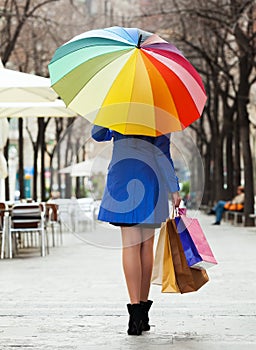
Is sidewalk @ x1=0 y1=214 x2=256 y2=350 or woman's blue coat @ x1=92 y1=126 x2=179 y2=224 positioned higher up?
woman's blue coat @ x1=92 y1=126 x2=179 y2=224

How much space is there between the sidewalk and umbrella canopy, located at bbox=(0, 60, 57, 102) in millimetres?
2870

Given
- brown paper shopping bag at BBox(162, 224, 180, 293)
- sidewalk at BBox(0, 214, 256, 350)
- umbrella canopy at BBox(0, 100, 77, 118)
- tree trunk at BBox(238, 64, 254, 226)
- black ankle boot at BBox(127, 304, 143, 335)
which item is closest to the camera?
→ sidewalk at BBox(0, 214, 256, 350)

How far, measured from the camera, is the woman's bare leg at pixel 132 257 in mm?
7801

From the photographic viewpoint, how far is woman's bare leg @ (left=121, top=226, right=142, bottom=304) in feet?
25.6

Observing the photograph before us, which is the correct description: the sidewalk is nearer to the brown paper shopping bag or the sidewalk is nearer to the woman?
the woman

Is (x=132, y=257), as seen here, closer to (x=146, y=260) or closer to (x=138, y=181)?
(x=146, y=260)

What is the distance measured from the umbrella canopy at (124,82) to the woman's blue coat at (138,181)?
5.2 inches

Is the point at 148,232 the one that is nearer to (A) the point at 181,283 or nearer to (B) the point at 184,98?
(A) the point at 181,283

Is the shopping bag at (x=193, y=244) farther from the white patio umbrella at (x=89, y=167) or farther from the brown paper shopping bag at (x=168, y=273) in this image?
the white patio umbrella at (x=89, y=167)

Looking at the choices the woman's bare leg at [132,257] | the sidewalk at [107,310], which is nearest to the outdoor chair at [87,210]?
the sidewalk at [107,310]

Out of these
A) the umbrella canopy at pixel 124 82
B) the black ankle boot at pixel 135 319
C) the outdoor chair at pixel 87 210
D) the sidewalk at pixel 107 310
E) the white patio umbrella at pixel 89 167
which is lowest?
the sidewalk at pixel 107 310

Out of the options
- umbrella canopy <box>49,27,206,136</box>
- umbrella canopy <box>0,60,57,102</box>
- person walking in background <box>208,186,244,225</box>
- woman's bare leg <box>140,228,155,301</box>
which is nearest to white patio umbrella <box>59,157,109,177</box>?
umbrella canopy <box>49,27,206,136</box>

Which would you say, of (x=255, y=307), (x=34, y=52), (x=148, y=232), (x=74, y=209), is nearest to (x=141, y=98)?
(x=148, y=232)

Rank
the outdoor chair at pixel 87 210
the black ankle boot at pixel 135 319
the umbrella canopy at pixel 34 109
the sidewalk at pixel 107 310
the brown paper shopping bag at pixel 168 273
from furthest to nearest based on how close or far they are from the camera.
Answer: the umbrella canopy at pixel 34 109 < the outdoor chair at pixel 87 210 < the brown paper shopping bag at pixel 168 273 < the black ankle boot at pixel 135 319 < the sidewalk at pixel 107 310
